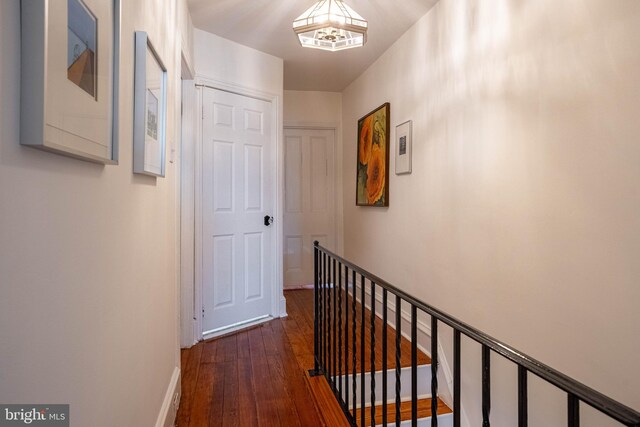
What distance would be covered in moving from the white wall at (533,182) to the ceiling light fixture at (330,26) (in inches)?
27.0

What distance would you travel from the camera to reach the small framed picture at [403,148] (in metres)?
2.82

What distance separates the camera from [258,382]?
2270 mm

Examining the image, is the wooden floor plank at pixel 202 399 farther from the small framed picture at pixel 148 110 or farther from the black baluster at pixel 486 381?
the black baluster at pixel 486 381

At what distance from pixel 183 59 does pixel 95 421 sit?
222 centimetres

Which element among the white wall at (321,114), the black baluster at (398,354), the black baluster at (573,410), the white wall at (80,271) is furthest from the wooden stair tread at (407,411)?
the white wall at (321,114)

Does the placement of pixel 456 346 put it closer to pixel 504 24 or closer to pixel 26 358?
pixel 26 358

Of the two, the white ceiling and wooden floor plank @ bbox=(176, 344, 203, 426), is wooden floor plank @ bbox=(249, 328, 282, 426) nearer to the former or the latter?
wooden floor plank @ bbox=(176, 344, 203, 426)

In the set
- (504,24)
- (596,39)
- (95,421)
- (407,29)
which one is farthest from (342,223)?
(95,421)

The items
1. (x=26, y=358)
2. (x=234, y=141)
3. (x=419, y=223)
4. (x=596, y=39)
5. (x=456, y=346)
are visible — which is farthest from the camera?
(x=234, y=141)

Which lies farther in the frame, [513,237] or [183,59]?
[183,59]

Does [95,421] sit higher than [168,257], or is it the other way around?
[168,257]

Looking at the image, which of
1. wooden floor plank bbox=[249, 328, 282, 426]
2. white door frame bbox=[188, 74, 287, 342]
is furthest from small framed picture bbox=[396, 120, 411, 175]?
wooden floor plank bbox=[249, 328, 282, 426]

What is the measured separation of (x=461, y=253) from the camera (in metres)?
2.20

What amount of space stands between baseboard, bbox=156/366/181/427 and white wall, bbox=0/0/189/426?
0.21 feet
